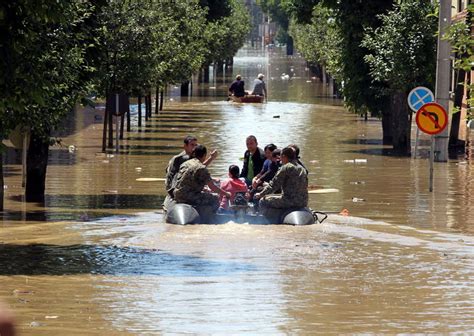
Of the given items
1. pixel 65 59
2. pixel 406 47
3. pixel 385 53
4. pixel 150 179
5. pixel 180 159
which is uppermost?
pixel 406 47

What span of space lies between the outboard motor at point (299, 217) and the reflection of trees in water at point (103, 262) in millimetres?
3497

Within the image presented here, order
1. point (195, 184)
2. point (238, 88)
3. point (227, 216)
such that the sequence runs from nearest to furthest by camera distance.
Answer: point (195, 184)
point (227, 216)
point (238, 88)

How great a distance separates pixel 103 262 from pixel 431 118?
11050 mm

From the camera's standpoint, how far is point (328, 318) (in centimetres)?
1177

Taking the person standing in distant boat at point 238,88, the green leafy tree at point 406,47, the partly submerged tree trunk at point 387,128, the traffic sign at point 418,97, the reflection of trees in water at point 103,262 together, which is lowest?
the reflection of trees in water at point 103,262

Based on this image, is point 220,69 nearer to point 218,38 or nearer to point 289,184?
point 218,38

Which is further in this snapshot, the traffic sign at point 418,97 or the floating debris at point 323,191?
the traffic sign at point 418,97

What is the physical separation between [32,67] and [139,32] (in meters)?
23.7

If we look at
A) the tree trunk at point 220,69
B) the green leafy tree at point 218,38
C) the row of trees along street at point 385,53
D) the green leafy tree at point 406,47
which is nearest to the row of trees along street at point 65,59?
the row of trees along street at point 385,53

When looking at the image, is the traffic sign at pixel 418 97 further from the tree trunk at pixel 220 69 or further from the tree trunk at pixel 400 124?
the tree trunk at pixel 220 69

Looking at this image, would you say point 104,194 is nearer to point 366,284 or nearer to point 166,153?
point 166,153

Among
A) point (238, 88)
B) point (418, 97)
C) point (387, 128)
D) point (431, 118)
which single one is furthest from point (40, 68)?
point (238, 88)

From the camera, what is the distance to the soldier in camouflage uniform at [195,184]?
20.5 meters

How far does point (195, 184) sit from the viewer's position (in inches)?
812
